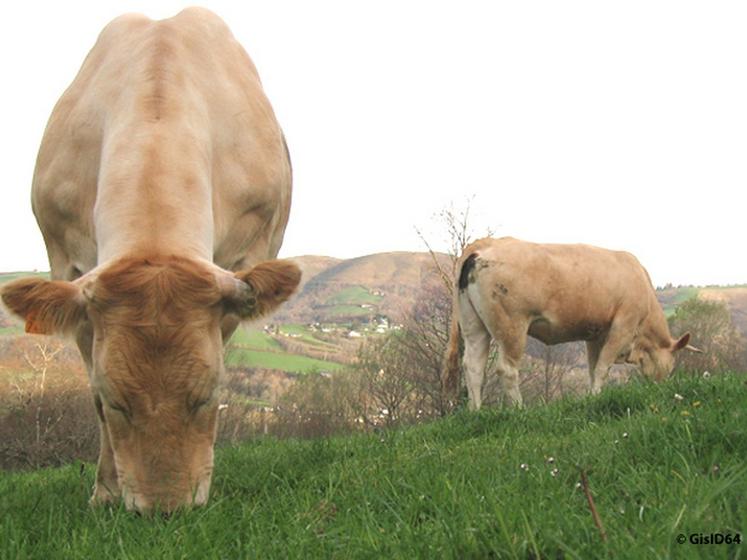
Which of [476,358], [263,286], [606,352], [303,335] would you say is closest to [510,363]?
[476,358]

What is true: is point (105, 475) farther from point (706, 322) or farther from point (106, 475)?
point (706, 322)

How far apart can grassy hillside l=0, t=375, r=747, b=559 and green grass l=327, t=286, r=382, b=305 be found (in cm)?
11729

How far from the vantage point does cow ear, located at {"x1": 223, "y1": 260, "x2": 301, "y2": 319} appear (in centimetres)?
415

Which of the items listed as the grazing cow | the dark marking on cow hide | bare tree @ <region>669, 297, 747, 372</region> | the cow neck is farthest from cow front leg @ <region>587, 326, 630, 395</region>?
bare tree @ <region>669, 297, 747, 372</region>

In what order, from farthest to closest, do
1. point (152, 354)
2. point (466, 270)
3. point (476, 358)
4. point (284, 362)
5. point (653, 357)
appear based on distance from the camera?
point (284, 362) < point (653, 357) < point (476, 358) < point (466, 270) < point (152, 354)

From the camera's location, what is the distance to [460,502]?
2.94 metres

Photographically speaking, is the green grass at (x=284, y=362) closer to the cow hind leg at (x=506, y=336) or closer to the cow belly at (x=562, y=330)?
the cow belly at (x=562, y=330)

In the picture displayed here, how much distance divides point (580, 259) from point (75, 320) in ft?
33.9

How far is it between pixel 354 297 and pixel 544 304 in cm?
11721

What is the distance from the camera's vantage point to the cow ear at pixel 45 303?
153 inches

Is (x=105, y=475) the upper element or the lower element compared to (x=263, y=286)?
lower

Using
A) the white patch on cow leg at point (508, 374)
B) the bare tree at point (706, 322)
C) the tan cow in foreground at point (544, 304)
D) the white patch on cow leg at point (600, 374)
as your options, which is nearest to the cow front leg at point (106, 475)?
the tan cow in foreground at point (544, 304)

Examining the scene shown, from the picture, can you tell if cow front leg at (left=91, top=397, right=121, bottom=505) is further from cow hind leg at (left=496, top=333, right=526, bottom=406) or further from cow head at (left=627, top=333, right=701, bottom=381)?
cow head at (left=627, top=333, right=701, bottom=381)

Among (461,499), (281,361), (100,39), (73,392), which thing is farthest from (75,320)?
(281,361)
